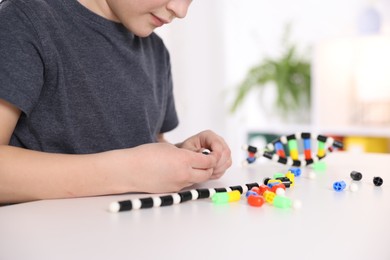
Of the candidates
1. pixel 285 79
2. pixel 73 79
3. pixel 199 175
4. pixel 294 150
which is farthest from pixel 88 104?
pixel 285 79

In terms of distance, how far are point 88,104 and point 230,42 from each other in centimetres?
249

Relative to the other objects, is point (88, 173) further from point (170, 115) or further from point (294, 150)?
point (170, 115)

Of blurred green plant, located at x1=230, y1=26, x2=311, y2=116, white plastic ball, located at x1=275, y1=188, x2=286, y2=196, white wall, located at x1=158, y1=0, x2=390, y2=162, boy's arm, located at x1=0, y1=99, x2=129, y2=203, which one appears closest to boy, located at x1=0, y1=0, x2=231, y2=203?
boy's arm, located at x1=0, y1=99, x2=129, y2=203

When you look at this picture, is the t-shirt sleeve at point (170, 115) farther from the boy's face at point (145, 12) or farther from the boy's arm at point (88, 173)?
the boy's arm at point (88, 173)

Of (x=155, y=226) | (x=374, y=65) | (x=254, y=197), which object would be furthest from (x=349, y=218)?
(x=374, y=65)

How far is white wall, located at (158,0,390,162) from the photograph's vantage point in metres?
2.90

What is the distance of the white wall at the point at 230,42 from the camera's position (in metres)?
2.90

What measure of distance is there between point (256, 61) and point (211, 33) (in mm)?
381

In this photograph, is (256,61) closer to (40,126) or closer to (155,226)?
(40,126)

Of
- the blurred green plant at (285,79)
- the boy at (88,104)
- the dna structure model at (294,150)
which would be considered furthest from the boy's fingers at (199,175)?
the blurred green plant at (285,79)

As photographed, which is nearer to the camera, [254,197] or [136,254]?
[136,254]

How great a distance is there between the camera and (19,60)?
2.52 ft

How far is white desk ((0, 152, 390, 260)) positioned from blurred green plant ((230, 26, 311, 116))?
2212mm

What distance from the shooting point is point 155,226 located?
552 mm
